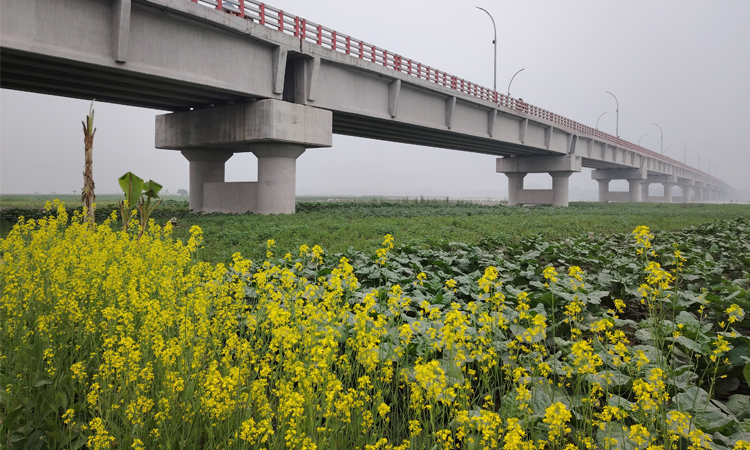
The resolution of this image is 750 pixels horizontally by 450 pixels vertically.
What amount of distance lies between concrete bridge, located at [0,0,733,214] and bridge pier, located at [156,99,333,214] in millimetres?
54

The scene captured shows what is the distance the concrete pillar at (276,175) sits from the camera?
2222cm

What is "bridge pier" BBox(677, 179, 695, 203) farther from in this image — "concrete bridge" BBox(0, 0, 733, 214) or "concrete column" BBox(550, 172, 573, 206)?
"concrete bridge" BBox(0, 0, 733, 214)

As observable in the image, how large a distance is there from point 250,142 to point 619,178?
70.2m

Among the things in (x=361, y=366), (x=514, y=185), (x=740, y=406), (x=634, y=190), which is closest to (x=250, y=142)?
(x=361, y=366)

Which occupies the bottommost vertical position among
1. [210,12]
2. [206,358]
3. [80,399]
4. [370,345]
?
[80,399]

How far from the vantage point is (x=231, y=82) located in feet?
62.8

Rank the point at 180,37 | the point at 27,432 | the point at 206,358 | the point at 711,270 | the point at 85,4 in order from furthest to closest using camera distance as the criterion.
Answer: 1. the point at 180,37
2. the point at 85,4
3. the point at 711,270
4. the point at 206,358
5. the point at 27,432

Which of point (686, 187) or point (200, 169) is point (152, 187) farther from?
point (686, 187)

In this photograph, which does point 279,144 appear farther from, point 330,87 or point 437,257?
point 437,257

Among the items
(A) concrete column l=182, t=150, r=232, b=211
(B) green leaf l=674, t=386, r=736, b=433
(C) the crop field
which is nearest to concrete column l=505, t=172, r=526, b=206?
(A) concrete column l=182, t=150, r=232, b=211

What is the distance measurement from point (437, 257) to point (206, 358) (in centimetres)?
524

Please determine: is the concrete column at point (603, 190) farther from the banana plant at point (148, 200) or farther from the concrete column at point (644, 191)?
the banana plant at point (148, 200)

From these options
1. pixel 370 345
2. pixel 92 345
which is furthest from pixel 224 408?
pixel 92 345

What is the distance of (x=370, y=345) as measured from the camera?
2828 millimetres
